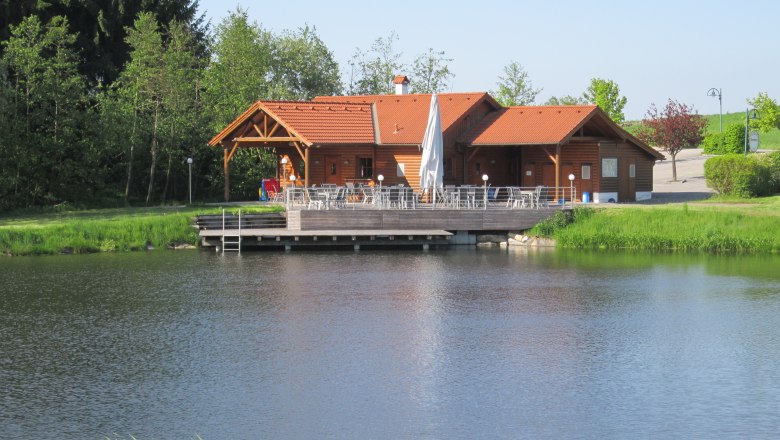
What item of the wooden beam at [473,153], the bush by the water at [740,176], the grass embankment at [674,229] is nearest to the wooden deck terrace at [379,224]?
the grass embankment at [674,229]

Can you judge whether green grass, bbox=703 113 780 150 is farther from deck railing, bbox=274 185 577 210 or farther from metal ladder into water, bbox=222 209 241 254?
metal ladder into water, bbox=222 209 241 254

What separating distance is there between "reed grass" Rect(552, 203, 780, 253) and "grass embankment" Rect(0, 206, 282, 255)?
12241 millimetres

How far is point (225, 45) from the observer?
62.8m

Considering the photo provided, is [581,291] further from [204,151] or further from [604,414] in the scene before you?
[204,151]

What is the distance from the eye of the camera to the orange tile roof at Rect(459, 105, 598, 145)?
148 feet

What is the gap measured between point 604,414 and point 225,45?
48.6 metres

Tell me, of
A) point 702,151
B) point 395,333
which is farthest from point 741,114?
point 395,333

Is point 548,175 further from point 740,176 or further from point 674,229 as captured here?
point 674,229

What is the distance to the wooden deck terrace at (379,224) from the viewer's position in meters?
40.7

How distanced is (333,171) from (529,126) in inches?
347

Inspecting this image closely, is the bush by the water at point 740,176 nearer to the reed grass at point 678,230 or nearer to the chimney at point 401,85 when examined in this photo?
the reed grass at point 678,230

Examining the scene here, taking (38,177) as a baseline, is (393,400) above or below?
below

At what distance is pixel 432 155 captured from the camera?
1699 inches

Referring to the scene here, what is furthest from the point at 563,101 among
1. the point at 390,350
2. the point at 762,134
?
the point at 390,350
